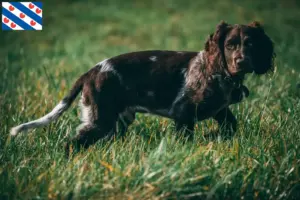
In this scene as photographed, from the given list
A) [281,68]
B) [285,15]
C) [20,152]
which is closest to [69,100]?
[20,152]

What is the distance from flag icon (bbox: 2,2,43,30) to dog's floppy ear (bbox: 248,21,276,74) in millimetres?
2429

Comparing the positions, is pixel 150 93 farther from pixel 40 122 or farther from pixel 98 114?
pixel 40 122

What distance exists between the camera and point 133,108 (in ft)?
15.7

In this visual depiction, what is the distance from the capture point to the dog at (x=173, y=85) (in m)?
4.54

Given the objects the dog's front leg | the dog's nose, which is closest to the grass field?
the dog's front leg

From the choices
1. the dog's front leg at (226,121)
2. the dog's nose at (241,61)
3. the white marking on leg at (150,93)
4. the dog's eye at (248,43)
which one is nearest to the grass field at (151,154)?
the dog's front leg at (226,121)

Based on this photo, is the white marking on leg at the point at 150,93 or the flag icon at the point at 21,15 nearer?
the white marking on leg at the point at 150,93

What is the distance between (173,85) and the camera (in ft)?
15.5

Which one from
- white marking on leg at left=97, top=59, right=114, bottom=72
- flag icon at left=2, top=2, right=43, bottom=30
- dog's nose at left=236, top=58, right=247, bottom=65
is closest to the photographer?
dog's nose at left=236, top=58, right=247, bottom=65

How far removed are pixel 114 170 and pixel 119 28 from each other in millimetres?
9394

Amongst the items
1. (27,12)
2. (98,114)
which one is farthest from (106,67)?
(27,12)

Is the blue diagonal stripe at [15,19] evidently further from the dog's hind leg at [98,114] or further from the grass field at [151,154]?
the dog's hind leg at [98,114]

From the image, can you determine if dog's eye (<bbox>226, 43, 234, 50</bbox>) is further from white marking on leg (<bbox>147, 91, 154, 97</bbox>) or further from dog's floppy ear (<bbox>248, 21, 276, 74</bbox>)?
white marking on leg (<bbox>147, 91, 154, 97</bbox>)

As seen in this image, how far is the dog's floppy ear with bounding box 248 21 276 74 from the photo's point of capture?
15.3 feet
